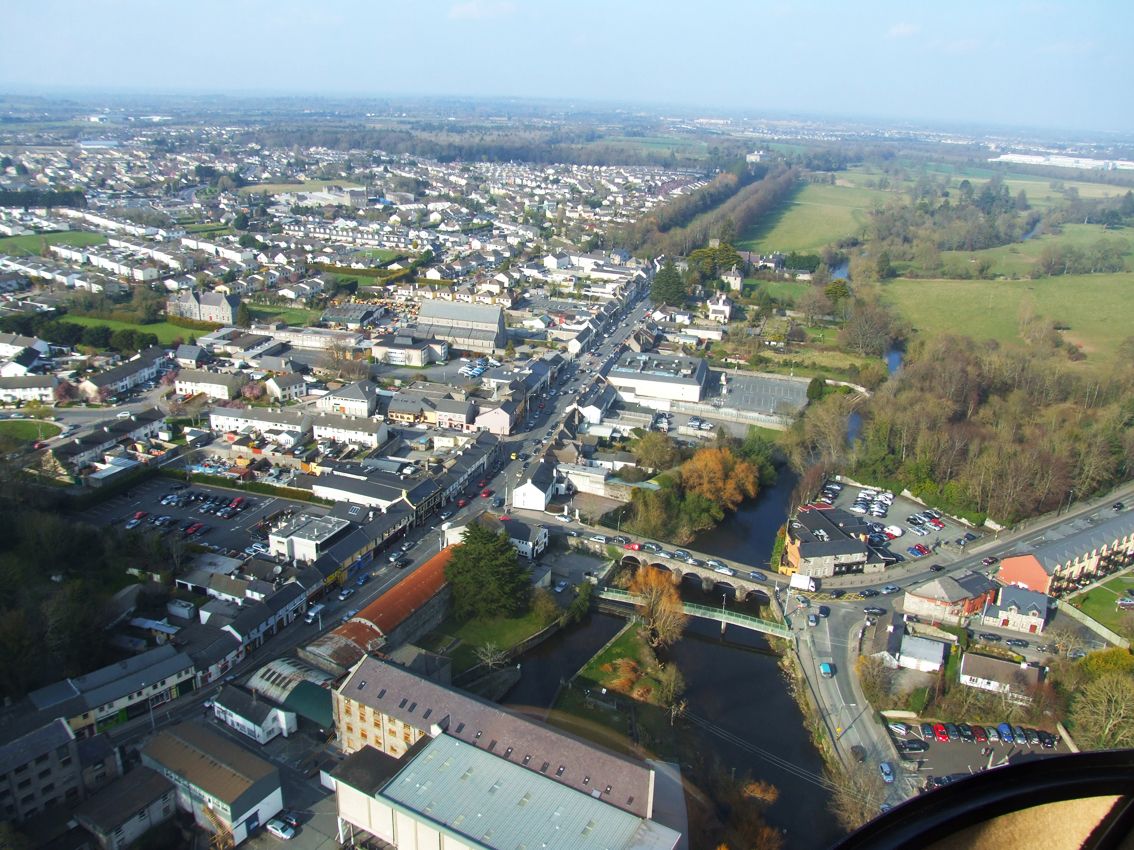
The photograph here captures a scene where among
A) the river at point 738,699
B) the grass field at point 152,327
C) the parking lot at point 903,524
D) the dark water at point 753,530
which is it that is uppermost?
the grass field at point 152,327

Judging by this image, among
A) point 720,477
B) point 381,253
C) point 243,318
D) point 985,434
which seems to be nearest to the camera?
point 720,477

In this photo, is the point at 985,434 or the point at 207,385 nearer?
the point at 985,434

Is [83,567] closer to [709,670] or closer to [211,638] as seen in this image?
[211,638]

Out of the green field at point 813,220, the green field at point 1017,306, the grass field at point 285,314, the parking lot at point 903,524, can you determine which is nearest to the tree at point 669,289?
the green field at point 1017,306

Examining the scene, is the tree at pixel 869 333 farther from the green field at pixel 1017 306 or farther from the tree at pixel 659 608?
the tree at pixel 659 608

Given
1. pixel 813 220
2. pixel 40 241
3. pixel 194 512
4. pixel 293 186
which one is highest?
pixel 293 186

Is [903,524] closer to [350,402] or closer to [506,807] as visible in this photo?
[506,807]

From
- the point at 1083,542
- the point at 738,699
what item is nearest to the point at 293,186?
the point at 738,699

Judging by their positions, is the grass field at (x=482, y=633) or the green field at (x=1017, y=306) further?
the green field at (x=1017, y=306)
